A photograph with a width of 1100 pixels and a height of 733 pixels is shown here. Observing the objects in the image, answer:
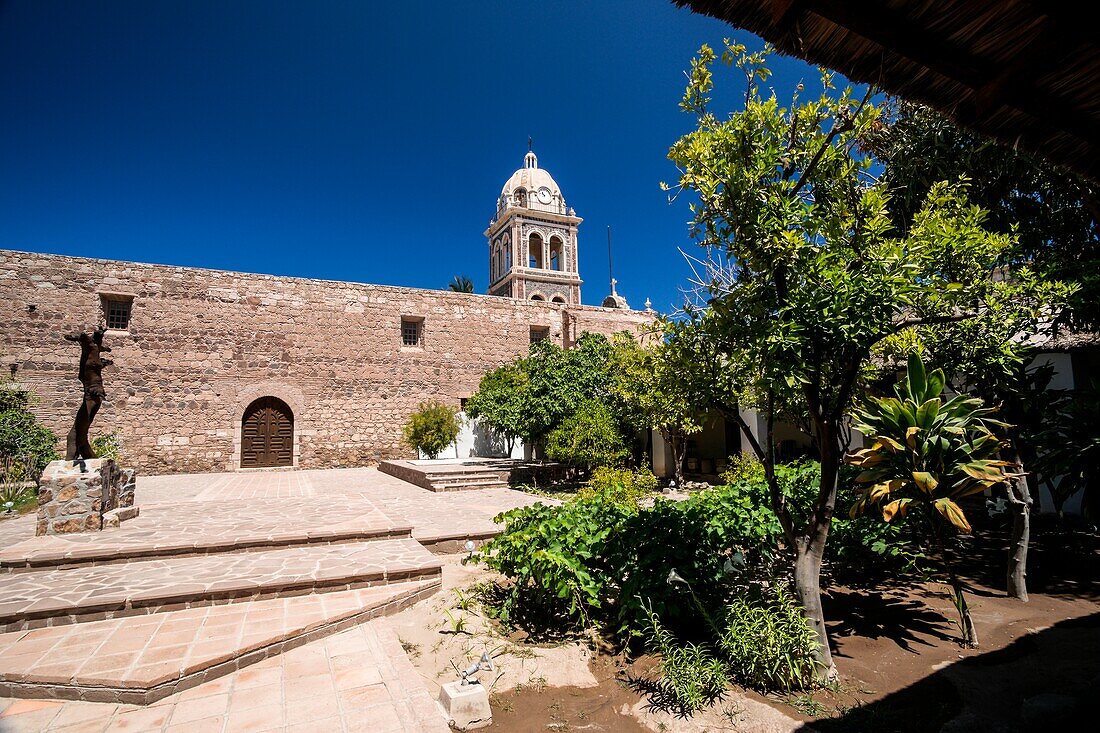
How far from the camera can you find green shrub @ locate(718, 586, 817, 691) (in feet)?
10.3

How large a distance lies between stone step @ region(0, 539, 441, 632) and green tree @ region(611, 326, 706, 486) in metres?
2.78

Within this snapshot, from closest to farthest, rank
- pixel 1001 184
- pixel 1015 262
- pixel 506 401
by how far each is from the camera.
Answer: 1. pixel 1015 262
2. pixel 1001 184
3. pixel 506 401

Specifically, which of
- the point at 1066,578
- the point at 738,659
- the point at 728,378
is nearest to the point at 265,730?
the point at 738,659

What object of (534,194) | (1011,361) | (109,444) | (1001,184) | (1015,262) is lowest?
(109,444)

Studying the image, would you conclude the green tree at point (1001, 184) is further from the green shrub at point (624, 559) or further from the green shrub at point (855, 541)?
the green shrub at point (624, 559)

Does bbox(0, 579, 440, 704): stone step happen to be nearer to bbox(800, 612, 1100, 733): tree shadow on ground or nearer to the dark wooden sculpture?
bbox(800, 612, 1100, 733): tree shadow on ground

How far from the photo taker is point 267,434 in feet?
50.5

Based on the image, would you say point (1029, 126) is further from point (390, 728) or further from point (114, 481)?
point (114, 481)

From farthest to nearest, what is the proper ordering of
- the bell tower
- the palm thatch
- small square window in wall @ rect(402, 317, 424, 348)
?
1. the bell tower
2. small square window in wall @ rect(402, 317, 424, 348)
3. the palm thatch

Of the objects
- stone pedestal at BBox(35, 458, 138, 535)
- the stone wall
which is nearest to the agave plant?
stone pedestal at BBox(35, 458, 138, 535)

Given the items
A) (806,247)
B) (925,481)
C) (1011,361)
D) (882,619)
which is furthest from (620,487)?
(1011,361)

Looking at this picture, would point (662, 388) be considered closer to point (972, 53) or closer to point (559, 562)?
point (559, 562)

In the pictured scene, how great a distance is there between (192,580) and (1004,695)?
5.74 m

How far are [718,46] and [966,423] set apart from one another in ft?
9.79
